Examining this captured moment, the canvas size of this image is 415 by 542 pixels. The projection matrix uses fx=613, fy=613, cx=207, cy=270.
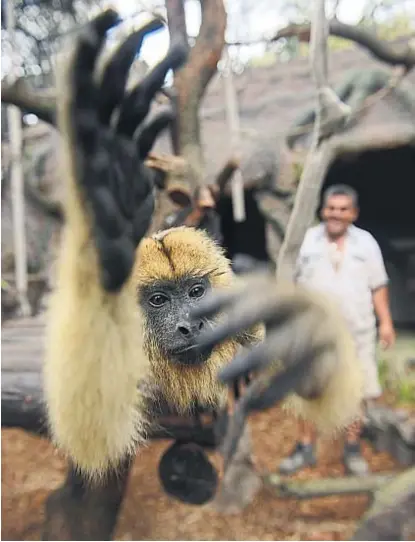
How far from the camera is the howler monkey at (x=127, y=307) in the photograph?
1.49 ft

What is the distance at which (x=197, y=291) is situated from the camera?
2.30ft

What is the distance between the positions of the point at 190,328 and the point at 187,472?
1.28 ft

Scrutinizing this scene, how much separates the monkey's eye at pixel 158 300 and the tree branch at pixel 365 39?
62cm

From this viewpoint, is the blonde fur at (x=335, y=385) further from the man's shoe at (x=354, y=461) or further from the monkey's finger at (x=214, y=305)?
the man's shoe at (x=354, y=461)

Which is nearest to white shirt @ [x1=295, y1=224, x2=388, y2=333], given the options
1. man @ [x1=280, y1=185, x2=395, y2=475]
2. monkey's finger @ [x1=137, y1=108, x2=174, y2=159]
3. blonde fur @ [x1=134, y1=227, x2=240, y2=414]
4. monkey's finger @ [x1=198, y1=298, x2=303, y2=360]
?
man @ [x1=280, y1=185, x2=395, y2=475]

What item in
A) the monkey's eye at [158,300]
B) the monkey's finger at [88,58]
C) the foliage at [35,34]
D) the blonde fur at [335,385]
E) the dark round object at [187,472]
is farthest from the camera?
the foliage at [35,34]

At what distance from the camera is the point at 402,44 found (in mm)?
1169

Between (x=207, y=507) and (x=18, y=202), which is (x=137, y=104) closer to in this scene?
(x=18, y=202)

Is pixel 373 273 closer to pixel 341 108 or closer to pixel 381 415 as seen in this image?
pixel 341 108

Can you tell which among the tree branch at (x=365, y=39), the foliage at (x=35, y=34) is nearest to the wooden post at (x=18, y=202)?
the foliage at (x=35, y=34)

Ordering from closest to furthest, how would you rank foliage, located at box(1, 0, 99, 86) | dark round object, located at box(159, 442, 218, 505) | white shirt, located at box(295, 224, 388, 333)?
white shirt, located at box(295, 224, 388, 333) < dark round object, located at box(159, 442, 218, 505) < foliage, located at box(1, 0, 99, 86)

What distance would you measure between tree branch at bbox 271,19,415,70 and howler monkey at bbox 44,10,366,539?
57cm

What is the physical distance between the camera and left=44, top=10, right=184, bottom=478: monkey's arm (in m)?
0.45

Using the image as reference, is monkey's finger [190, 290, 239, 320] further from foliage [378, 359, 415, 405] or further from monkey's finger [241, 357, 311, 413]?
foliage [378, 359, 415, 405]
